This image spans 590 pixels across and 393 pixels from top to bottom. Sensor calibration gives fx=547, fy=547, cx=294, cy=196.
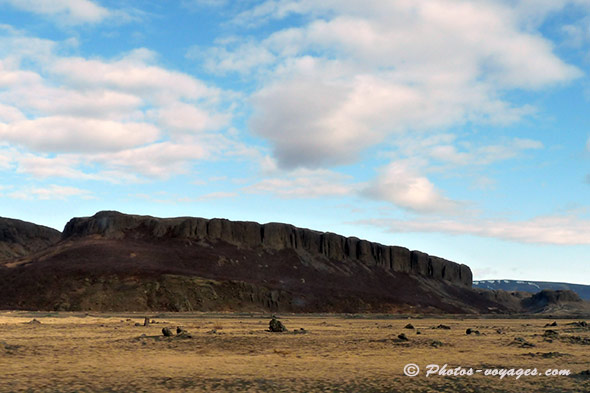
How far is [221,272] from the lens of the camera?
128125 mm

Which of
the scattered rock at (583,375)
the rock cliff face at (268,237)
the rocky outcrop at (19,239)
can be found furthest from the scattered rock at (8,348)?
the rocky outcrop at (19,239)

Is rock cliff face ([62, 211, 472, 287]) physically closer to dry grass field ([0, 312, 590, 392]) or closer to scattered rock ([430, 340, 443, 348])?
dry grass field ([0, 312, 590, 392])

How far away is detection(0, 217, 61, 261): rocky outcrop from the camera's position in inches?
6934

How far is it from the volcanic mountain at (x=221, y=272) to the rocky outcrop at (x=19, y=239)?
2242 mm

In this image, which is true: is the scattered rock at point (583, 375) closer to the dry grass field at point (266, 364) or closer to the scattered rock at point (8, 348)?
the dry grass field at point (266, 364)

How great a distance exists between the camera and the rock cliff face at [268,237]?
471 feet

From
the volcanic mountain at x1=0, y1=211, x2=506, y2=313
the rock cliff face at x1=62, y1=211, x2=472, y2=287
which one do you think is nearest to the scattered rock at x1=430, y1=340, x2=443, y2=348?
the volcanic mountain at x1=0, y1=211, x2=506, y2=313

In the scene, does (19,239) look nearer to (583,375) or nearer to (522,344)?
(522,344)

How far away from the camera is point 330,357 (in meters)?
23.4

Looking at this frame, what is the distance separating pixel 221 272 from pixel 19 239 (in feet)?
318

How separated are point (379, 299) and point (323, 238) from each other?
34.0 meters

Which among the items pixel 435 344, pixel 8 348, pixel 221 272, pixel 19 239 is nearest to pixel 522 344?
pixel 435 344

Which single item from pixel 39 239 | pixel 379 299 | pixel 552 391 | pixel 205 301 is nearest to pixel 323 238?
pixel 379 299

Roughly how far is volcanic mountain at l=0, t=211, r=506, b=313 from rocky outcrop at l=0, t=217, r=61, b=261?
2242 mm
